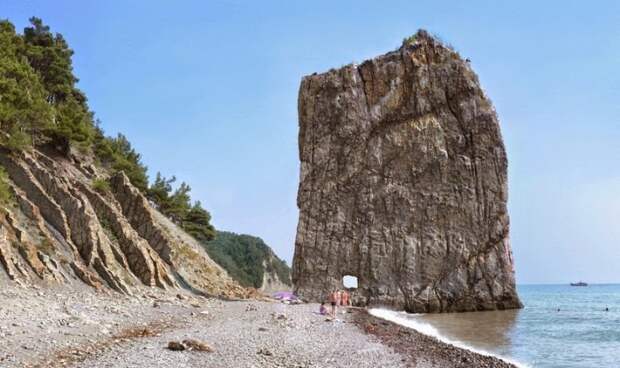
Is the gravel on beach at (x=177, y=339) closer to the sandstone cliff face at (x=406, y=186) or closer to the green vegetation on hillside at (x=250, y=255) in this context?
the sandstone cliff face at (x=406, y=186)

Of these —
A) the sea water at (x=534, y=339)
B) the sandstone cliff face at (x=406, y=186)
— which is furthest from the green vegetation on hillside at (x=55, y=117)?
the sea water at (x=534, y=339)

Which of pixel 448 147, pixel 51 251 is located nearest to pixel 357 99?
pixel 448 147

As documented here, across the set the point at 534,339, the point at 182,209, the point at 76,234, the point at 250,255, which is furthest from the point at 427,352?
the point at 250,255

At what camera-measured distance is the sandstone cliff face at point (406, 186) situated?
140ft

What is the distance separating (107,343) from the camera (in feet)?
48.0

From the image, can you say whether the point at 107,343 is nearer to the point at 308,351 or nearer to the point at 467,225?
the point at 308,351

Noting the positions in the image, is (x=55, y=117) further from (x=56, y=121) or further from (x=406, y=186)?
(x=406, y=186)

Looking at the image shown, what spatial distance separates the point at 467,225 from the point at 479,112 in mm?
9359

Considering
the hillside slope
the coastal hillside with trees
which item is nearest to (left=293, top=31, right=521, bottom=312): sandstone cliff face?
the hillside slope

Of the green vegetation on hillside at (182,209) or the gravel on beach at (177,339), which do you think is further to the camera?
the green vegetation on hillside at (182,209)

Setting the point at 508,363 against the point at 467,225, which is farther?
the point at 467,225

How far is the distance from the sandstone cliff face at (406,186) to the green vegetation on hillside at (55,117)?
56.0 feet

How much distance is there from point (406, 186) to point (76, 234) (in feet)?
83.7

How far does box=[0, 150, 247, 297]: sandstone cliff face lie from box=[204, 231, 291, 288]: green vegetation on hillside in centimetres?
7565
